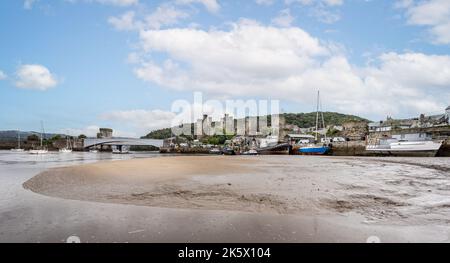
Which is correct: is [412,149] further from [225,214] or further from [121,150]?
[121,150]

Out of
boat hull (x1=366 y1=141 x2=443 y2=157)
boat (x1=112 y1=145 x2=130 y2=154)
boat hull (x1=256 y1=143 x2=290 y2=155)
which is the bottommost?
boat (x1=112 y1=145 x2=130 y2=154)

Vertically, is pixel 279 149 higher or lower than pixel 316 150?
lower

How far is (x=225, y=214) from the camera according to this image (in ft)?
18.5

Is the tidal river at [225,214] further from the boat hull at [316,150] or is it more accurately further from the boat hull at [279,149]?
the boat hull at [279,149]

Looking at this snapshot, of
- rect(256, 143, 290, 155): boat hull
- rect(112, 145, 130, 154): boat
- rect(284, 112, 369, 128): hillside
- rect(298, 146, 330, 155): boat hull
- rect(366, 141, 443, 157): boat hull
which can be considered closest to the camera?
rect(366, 141, 443, 157): boat hull

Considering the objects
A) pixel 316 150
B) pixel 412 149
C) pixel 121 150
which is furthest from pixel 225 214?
pixel 121 150

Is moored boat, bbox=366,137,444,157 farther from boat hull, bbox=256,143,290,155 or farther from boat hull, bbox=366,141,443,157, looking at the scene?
boat hull, bbox=256,143,290,155

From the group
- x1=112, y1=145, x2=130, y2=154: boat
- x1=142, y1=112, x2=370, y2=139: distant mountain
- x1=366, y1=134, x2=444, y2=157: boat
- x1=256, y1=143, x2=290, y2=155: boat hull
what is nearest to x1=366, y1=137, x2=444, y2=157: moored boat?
x1=366, y1=134, x2=444, y2=157: boat

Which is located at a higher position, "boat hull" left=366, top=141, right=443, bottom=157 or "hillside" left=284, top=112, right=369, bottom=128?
"hillside" left=284, top=112, right=369, bottom=128

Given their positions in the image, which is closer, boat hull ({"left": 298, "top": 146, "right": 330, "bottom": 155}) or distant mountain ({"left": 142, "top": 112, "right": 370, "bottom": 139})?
boat hull ({"left": 298, "top": 146, "right": 330, "bottom": 155})

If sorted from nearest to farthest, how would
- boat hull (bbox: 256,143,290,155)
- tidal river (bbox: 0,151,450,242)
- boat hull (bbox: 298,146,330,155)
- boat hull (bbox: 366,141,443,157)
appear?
1. tidal river (bbox: 0,151,450,242)
2. boat hull (bbox: 366,141,443,157)
3. boat hull (bbox: 298,146,330,155)
4. boat hull (bbox: 256,143,290,155)
